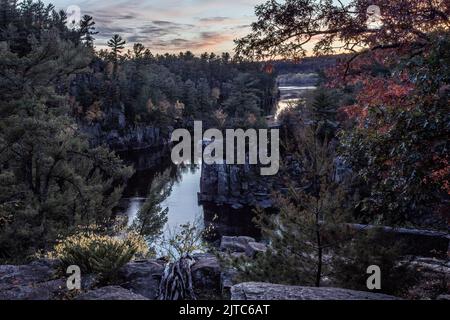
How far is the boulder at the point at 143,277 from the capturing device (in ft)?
26.7

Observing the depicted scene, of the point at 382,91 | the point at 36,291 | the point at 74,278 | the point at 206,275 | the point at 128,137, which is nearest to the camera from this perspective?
the point at 36,291

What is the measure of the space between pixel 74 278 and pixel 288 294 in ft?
13.0

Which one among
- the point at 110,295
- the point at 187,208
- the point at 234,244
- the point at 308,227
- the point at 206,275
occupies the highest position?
the point at 308,227

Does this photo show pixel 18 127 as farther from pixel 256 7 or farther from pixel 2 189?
pixel 256 7

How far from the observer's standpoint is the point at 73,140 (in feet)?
74.6

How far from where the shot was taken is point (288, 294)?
19.2ft

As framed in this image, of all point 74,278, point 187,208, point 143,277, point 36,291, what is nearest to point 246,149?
point 187,208

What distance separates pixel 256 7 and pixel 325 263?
517 centimetres

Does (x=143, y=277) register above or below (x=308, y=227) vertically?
below

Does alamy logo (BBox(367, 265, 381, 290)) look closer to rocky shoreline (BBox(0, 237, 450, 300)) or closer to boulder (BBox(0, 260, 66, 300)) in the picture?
rocky shoreline (BBox(0, 237, 450, 300))

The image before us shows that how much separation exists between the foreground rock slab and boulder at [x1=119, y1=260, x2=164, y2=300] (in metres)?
2.52

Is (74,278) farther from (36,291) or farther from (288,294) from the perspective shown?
(288,294)
